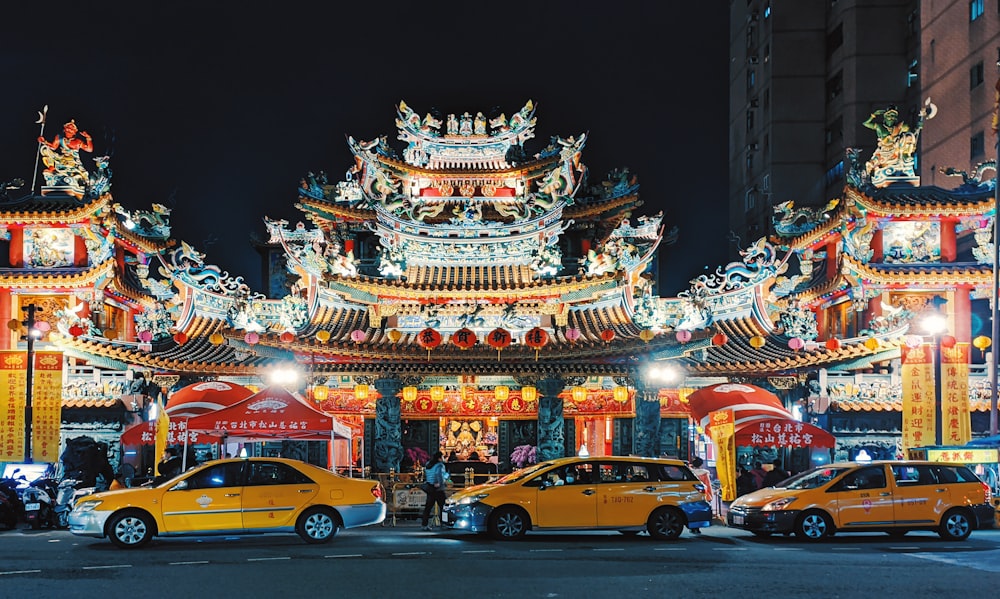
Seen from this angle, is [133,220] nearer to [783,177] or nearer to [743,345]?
[743,345]

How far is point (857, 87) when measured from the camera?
57906mm

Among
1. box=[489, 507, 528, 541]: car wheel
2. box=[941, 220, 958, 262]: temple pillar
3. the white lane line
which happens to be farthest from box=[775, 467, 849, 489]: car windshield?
box=[941, 220, 958, 262]: temple pillar

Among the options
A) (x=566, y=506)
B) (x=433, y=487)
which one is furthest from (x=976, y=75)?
(x=566, y=506)

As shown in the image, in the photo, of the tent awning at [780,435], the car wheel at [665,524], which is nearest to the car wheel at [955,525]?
the car wheel at [665,524]

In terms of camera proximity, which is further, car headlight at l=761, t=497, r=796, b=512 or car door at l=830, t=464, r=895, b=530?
car door at l=830, t=464, r=895, b=530

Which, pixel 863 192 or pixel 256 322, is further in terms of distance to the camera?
pixel 863 192

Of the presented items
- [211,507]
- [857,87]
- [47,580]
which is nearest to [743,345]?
[211,507]

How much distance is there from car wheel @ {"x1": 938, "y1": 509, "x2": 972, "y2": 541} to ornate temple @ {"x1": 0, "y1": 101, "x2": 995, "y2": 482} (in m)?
8.67

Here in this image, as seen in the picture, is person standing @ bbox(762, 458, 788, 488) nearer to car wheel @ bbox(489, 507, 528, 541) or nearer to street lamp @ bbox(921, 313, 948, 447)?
street lamp @ bbox(921, 313, 948, 447)

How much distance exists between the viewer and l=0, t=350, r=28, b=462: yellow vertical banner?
111 ft

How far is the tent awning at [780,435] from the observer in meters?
23.9

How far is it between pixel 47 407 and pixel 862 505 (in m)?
23.7

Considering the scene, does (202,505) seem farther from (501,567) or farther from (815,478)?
(815,478)

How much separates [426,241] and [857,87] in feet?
106
